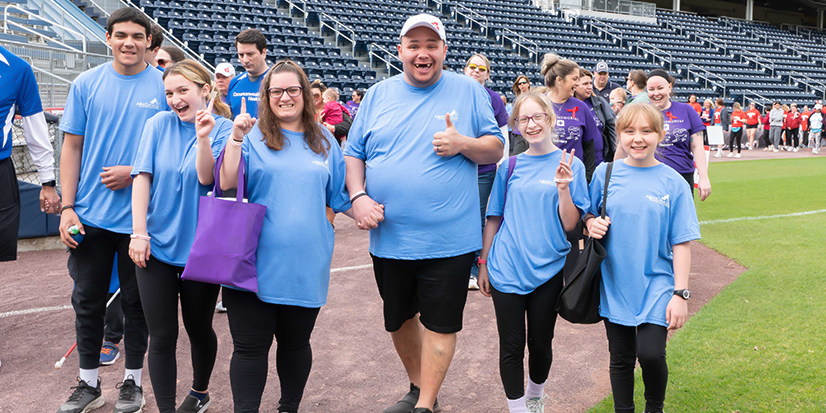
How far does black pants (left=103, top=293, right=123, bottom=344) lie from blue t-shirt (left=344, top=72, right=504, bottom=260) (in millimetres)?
2041

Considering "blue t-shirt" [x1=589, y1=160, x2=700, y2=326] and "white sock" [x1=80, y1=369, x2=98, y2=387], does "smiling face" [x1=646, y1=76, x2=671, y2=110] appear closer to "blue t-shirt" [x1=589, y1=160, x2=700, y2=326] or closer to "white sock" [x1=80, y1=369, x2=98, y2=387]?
"blue t-shirt" [x1=589, y1=160, x2=700, y2=326]

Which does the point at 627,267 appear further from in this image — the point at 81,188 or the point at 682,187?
the point at 81,188

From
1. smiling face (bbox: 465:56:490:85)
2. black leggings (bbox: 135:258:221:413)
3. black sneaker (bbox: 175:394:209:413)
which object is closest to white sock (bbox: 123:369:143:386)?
black sneaker (bbox: 175:394:209:413)

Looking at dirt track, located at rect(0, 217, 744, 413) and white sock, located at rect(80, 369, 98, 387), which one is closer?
white sock, located at rect(80, 369, 98, 387)

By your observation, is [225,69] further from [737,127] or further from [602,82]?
[737,127]

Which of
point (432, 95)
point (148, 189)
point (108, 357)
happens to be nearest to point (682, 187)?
point (432, 95)

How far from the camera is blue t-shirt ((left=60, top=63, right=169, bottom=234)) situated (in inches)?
122

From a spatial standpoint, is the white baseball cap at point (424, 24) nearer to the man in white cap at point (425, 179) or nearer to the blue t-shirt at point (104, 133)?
the man in white cap at point (425, 179)

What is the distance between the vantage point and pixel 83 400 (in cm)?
307

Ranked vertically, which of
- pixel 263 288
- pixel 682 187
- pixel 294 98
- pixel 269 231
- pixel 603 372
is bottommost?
pixel 603 372

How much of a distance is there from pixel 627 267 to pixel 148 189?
2.22 m

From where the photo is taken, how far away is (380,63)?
21.7 m

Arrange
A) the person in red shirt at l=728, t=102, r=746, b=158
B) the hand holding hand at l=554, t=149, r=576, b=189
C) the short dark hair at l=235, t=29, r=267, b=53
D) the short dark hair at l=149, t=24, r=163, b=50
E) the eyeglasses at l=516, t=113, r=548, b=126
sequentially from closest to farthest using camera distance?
the hand holding hand at l=554, t=149, r=576, b=189 < the eyeglasses at l=516, t=113, r=548, b=126 < the short dark hair at l=149, t=24, r=163, b=50 < the short dark hair at l=235, t=29, r=267, b=53 < the person in red shirt at l=728, t=102, r=746, b=158

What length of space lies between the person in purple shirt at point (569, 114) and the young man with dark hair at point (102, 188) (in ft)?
9.76
